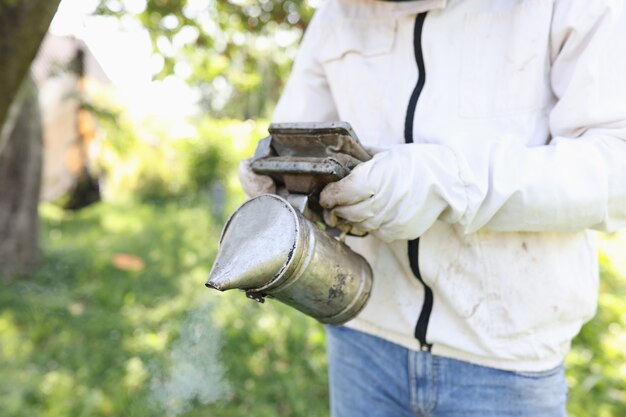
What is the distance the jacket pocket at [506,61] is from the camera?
3.98 ft

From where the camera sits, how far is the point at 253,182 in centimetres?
137

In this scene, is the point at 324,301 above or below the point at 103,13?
below

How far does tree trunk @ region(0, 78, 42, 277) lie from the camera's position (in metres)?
5.29

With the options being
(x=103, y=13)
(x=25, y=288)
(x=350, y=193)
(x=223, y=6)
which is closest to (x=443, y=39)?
(x=350, y=193)

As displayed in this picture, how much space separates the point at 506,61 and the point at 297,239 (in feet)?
2.12

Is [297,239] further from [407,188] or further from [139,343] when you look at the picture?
[139,343]

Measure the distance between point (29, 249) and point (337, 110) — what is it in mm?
4839

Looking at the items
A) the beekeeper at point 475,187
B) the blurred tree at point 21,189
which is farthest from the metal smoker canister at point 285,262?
the blurred tree at point 21,189

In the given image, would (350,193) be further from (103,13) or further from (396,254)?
(103,13)

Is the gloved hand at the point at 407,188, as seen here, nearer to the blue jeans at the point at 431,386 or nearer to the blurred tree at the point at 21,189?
the blue jeans at the point at 431,386

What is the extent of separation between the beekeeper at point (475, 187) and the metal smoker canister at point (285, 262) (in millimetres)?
120

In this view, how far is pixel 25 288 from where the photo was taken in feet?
16.5

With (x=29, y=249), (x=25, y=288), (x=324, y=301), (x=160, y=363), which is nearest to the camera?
(x=324, y=301)

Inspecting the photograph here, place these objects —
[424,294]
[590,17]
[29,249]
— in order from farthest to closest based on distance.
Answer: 1. [29,249]
2. [424,294]
3. [590,17]
